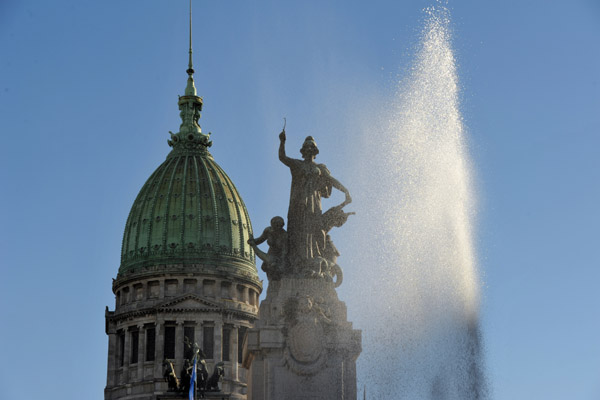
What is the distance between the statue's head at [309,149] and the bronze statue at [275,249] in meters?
2.05

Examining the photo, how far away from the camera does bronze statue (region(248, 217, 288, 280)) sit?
106 feet

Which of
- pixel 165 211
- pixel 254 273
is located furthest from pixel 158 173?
pixel 254 273

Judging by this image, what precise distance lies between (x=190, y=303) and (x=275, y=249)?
8126cm

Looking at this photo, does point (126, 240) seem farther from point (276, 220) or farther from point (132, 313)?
point (276, 220)

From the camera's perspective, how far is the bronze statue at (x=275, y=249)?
3225 centimetres

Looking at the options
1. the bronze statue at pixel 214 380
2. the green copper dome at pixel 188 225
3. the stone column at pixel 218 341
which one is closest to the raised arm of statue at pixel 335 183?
the bronze statue at pixel 214 380

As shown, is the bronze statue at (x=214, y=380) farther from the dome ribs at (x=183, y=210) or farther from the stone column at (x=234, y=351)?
the dome ribs at (x=183, y=210)

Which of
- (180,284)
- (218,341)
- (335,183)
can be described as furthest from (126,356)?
(335,183)

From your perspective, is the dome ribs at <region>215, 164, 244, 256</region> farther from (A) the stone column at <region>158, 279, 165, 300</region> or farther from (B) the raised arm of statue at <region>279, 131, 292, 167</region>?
(B) the raised arm of statue at <region>279, 131, 292, 167</region>

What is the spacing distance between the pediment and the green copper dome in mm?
2999

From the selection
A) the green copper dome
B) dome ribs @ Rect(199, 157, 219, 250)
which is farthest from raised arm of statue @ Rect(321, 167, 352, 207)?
dome ribs @ Rect(199, 157, 219, 250)

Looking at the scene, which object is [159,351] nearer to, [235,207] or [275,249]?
[235,207]

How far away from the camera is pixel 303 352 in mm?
30984

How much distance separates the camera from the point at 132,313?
11375 cm
